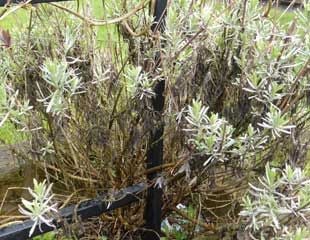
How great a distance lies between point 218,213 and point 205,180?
1.19 ft

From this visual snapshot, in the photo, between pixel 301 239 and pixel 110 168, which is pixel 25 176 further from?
pixel 301 239

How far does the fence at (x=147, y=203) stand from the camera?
1.93 metres

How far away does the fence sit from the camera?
1.93 meters

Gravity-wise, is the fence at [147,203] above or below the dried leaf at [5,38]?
below

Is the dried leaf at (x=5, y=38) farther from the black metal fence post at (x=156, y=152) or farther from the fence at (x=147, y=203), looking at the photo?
the black metal fence post at (x=156, y=152)

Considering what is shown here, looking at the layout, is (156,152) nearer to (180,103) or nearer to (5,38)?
(180,103)

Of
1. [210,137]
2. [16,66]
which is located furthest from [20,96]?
[210,137]

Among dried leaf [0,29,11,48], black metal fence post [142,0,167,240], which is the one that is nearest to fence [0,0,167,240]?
black metal fence post [142,0,167,240]

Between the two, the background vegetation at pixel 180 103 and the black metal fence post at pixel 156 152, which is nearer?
the background vegetation at pixel 180 103

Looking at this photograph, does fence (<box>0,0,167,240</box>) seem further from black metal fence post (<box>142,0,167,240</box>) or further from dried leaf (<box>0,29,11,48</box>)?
dried leaf (<box>0,29,11,48</box>)

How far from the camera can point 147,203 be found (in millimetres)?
2395

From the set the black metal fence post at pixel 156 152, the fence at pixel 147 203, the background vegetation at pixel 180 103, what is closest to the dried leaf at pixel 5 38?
the background vegetation at pixel 180 103

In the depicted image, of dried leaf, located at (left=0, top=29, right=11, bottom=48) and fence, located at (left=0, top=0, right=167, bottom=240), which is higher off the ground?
dried leaf, located at (left=0, top=29, right=11, bottom=48)

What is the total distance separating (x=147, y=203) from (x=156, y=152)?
24cm
